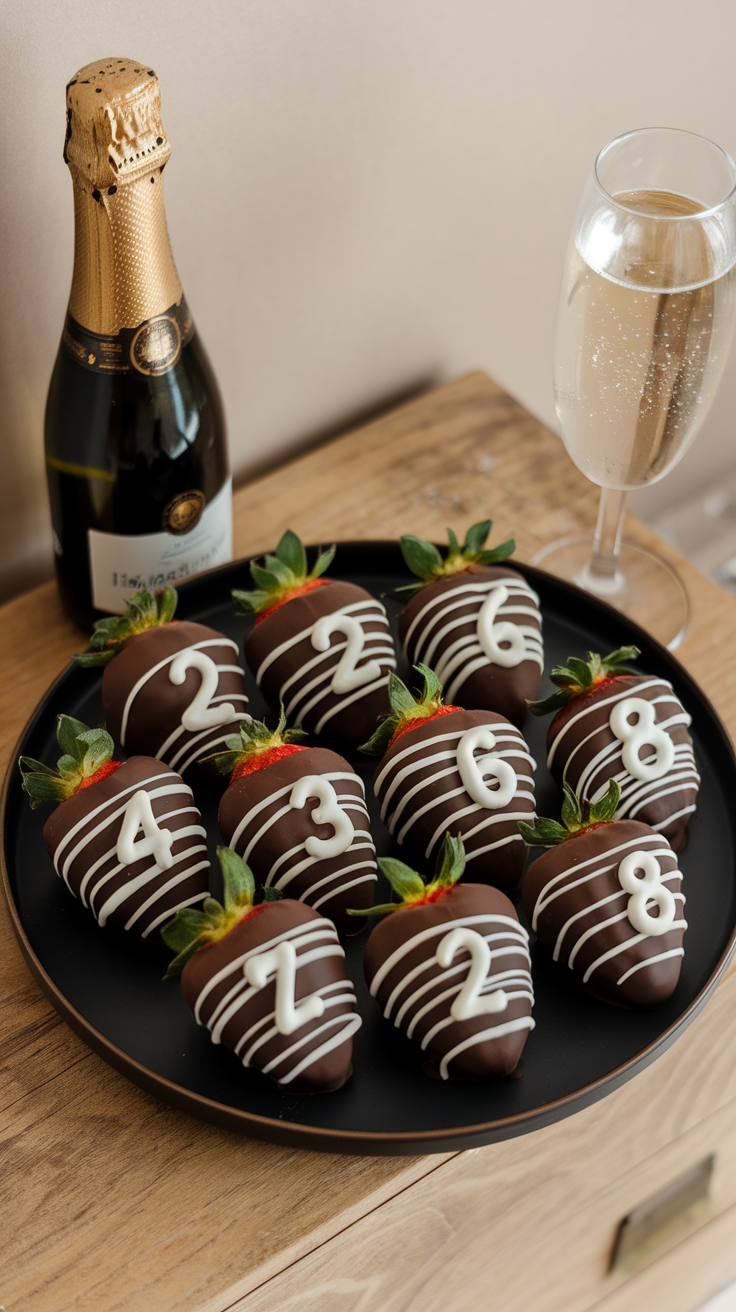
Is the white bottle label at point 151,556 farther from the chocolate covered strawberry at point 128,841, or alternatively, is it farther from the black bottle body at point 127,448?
the chocolate covered strawberry at point 128,841

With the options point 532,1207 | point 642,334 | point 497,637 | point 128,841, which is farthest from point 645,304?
point 532,1207

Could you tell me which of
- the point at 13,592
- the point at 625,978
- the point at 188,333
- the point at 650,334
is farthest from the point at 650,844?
the point at 13,592

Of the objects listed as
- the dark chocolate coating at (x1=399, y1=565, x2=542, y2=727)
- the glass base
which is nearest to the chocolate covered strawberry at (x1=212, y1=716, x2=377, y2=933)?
the dark chocolate coating at (x1=399, y1=565, x2=542, y2=727)

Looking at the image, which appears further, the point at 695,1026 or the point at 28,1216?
the point at 695,1026

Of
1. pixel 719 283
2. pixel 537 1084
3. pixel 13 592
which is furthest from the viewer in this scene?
pixel 13 592

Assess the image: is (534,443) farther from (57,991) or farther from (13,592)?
(57,991)

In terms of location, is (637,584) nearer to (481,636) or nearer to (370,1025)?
(481,636)
